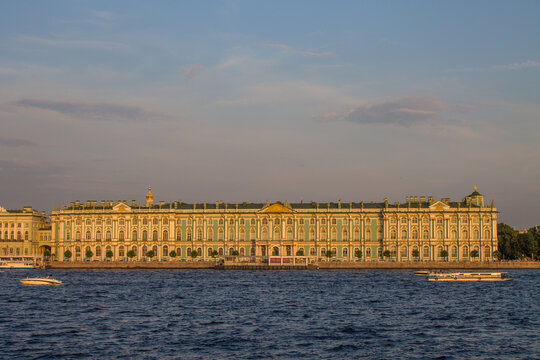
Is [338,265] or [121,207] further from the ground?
[121,207]

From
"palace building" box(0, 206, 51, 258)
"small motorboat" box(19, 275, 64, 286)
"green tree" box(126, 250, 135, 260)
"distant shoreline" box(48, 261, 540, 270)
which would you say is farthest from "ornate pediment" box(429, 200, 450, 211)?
"palace building" box(0, 206, 51, 258)

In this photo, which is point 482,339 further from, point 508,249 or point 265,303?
point 508,249

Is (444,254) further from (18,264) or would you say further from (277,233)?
(18,264)

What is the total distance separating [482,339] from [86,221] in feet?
313

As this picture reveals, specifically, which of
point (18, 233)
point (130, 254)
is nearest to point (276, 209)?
point (130, 254)

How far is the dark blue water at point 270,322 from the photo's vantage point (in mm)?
31812

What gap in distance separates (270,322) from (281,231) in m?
76.0

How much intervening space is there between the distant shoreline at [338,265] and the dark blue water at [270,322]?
126 ft

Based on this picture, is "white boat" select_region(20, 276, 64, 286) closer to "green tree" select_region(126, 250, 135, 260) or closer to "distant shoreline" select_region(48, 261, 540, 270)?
"distant shoreline" select_region(48, 261, 540, 270)

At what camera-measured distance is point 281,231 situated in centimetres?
11638

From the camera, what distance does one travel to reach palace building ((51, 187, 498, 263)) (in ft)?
366

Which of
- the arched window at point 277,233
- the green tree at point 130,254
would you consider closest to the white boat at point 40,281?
the green tree at point 130,254

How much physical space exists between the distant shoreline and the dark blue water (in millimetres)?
38283

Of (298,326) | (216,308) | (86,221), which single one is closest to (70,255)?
(86,221)
